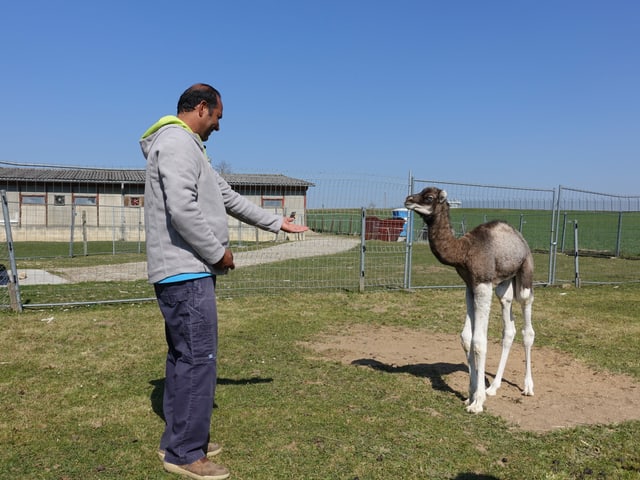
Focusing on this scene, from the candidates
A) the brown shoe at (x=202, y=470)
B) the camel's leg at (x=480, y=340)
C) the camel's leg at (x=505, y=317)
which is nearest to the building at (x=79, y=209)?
the camel's leg at (x=505, y=317)

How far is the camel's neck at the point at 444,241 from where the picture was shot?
5.21 metres

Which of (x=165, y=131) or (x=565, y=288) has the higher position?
(x=165, y=131)

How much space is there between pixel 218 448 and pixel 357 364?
2.86 metres

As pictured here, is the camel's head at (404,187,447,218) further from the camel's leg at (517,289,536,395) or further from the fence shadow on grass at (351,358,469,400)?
the fence shadow on grass at (351,358,469,400)

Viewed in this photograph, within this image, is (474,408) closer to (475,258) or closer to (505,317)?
(505,317)

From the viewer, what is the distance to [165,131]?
3602 mm

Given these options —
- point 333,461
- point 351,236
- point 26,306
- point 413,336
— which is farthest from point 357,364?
point 351,236

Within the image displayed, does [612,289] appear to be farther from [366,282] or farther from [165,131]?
A: [165,131]

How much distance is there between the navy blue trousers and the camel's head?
2309 millimetres

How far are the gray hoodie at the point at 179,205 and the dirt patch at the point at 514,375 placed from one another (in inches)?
134

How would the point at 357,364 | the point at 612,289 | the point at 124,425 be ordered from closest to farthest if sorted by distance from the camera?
the point at 124,425 → the point at 357,364 → the point at 612,289

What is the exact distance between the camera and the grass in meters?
4.00

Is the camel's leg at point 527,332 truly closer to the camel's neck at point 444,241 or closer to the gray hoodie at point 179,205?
the camel's neck at point 444,241

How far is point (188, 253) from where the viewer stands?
362 cm
